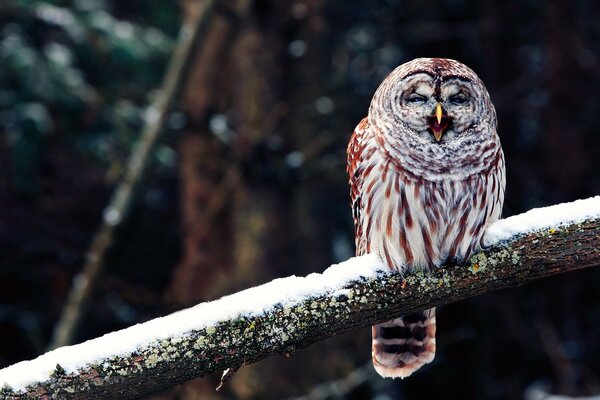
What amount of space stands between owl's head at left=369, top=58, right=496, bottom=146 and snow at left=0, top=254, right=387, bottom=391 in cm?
91

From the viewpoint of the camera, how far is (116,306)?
8.28 meters

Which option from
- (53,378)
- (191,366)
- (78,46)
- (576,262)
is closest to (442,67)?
(576,262)

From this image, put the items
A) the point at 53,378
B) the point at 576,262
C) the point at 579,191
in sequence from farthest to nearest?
the point at 579,191 < the point at 576,262 < the point at 53,378

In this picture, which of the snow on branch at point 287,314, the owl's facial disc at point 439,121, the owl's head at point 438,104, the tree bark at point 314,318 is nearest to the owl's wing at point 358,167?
the owl's head at point 438,104

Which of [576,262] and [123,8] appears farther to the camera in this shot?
[123,8]

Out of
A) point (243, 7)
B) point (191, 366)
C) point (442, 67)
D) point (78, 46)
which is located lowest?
point (191, 366)

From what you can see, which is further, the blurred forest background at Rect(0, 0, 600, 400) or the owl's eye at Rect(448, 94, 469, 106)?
the blurred forest background at Rect(0, 0, 600, 400)

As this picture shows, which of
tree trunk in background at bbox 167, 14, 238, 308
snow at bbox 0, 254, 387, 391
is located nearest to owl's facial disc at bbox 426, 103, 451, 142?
snow at bbox 0, 254, 387, 391

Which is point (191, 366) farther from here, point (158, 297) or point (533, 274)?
point (158, 297)

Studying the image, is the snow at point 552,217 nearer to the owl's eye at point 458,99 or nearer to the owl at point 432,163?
the owl at point 432,163

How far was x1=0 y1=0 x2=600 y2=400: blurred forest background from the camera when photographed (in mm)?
6727

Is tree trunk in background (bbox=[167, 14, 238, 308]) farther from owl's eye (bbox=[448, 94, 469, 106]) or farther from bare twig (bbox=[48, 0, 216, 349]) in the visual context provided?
owl's eye (bbox=[448, 94, 469, 106])

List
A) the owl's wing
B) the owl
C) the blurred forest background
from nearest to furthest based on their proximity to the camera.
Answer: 1. the owl
2. the owl's wing
3. the blurred forest background

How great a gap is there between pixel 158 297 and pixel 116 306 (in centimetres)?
209
